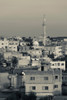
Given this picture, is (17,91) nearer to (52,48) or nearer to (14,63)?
(14,63)

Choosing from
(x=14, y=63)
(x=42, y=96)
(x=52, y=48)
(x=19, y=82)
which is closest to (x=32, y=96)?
(x=42, y=96)

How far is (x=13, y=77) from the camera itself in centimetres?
2941

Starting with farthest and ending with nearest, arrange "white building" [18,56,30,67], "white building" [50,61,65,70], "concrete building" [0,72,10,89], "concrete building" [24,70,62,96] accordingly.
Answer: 1. "white building" [18,56,30,67]
2. "white building" [50,61,65,70]
3. "concrete building" [0,72,10,89]
4. "concrete building" [24,70,62,96]

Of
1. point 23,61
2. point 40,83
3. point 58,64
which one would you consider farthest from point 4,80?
point 23,61

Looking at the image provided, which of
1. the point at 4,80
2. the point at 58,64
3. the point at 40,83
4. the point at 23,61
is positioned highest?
the point at 40,83

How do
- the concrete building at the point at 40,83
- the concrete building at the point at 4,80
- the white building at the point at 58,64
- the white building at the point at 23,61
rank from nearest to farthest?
the concrete building at the point at 40,83 → the concrete building at the point at 4,80 → the white building at the point at 58,64 → the white building at the point at 23,61

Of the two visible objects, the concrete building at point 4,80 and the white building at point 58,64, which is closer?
the concrete building at point 4,80

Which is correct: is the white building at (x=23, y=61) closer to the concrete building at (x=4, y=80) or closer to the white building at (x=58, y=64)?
the white building at (x=58, y=64)

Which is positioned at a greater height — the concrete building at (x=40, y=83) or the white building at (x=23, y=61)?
the concrete building at (x=40, y=83)

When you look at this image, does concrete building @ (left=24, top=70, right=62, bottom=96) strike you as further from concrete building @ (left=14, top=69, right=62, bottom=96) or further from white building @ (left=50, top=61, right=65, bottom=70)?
white building @ (left=50, top=61, right=65, bottom=70)

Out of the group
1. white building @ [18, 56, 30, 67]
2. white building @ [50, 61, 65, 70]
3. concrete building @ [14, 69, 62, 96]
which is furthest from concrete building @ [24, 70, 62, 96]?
white building @ [18, 56, 30, 67]

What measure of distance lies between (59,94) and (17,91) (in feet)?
5.94

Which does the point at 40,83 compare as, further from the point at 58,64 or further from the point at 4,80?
the point at 58,64

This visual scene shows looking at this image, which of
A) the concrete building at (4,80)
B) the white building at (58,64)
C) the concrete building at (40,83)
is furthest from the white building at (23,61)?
the concrete building at (40,83)
